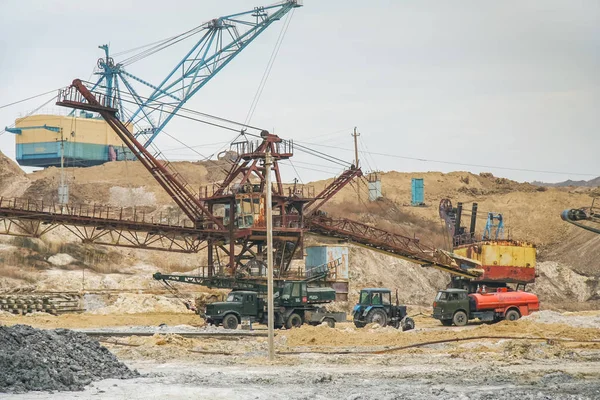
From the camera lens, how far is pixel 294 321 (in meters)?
40.9

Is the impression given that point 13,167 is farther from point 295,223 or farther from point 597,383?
point 597,383

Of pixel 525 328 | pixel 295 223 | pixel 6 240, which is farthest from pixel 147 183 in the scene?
pixel 525 328

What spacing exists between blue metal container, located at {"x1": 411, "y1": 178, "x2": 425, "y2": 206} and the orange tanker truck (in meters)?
55.0

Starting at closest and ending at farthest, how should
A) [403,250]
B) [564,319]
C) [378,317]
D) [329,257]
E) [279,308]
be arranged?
[564,319]
[378,317]
[279,308]
[403,250]
[329,257]

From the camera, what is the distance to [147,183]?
300 feet

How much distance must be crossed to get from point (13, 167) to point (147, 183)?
57.5ft

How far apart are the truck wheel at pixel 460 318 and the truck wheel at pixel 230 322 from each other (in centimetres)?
1124

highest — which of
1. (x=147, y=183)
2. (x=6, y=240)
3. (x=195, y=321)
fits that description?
(x=147, y=183)

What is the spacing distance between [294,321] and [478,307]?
374 inches

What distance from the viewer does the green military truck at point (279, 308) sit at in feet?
132

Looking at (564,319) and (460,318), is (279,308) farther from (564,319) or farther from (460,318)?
(564,319)

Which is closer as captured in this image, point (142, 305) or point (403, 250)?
point (142, 305)

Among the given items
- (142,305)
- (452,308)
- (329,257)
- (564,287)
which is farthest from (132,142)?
(564,287)

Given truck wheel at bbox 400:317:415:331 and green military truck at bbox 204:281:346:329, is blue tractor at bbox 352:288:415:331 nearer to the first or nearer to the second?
truck wheel at bbox 400:317:415:331
